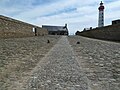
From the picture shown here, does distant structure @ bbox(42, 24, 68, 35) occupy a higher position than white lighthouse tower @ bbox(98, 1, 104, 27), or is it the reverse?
white lighthouse tower @ bbox(98, 1, 104, 27)

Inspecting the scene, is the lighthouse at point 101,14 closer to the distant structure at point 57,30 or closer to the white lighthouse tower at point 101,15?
the white lighthouse tower at point 101,15

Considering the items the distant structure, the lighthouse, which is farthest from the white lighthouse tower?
the distant structure

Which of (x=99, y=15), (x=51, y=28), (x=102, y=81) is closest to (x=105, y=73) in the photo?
(x=102, y=81)

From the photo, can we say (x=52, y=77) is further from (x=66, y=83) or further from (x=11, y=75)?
(x=11, y=75)

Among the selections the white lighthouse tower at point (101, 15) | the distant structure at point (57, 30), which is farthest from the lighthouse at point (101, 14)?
the distant structure at point (57, 30)

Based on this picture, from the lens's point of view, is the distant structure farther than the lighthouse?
Yes

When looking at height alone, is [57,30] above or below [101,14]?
below

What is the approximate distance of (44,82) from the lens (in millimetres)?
4879

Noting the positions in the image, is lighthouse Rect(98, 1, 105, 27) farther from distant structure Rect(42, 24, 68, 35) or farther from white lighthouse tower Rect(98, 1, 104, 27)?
distant structure Rect(42, 24, 68, 35)

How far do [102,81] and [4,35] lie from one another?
16714 mm

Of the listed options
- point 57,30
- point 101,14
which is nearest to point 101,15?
point 101,14

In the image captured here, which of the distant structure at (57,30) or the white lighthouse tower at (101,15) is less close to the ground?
the white lighthouse tower at (101,15)

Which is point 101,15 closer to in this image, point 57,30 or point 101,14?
point 101,14

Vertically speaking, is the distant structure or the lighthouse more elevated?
the lighthouse
